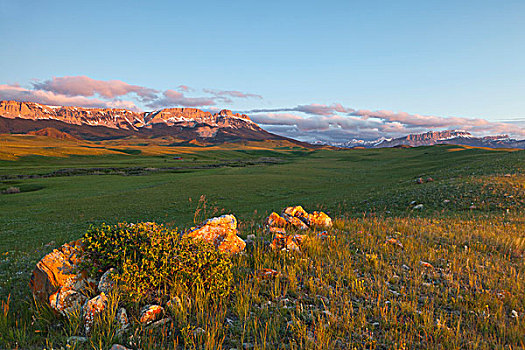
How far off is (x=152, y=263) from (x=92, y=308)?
135 cm

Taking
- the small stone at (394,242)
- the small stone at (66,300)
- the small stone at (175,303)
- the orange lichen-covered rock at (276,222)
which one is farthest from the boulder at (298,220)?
the small stone at (66,300)

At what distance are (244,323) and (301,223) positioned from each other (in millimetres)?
7511

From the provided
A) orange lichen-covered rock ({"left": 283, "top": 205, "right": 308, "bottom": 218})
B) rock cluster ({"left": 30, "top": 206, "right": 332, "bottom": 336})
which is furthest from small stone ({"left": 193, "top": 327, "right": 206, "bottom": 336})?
orange lichen-covered rock ({"left": 283, "top": 205, "right": 308, "bottom": 218})

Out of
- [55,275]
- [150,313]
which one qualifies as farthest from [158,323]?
[55,275]

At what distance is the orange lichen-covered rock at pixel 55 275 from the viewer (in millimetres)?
5680

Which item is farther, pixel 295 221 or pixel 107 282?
pixel 295 221

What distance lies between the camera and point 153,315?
5141 mm

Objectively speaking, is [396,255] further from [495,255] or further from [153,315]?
[153,315]

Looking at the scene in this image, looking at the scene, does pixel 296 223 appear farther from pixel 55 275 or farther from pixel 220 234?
pixel 55 275

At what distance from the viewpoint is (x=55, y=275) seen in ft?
18.7

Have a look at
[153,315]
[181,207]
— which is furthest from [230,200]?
[153,315]

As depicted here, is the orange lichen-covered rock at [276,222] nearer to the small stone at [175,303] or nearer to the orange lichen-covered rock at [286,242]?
the orange lichen-covered rock at [286,242]

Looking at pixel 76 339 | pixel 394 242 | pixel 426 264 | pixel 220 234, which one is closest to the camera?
pixel 76 339

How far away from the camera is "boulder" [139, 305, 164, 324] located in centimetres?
506
